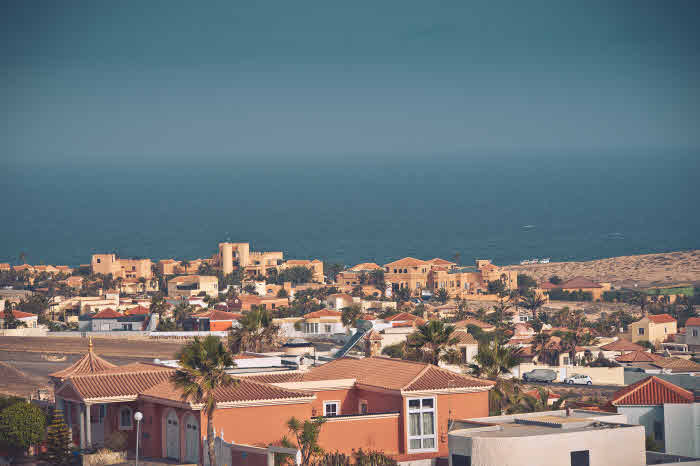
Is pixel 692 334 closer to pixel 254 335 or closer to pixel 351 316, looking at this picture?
pixel 351 316

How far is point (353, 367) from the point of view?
1256 inches

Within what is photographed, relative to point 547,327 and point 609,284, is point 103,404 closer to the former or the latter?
point 547,327

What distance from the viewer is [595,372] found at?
2218 inches

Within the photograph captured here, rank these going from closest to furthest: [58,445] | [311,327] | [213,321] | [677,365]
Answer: [58,445] → [677,365] → [213,321] → [311,327]

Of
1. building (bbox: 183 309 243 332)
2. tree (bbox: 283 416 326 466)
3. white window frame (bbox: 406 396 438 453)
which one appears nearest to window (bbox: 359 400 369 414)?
white window frame (bbox: 406 396 438 453)

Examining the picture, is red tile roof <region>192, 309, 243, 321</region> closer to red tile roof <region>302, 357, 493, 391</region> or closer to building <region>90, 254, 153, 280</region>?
building <region>90, 254, 153, 280</region>

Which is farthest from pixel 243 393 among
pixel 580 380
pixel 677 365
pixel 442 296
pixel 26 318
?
pixel 442 296

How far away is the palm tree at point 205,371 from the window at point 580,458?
719cm

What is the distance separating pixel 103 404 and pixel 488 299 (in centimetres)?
6792

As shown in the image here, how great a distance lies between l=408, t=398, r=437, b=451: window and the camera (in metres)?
28.8

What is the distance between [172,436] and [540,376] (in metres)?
30.0

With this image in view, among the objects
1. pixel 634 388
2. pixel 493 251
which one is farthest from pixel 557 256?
pixel 634 388

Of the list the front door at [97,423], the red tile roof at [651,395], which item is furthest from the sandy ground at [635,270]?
the front door at [97,423]

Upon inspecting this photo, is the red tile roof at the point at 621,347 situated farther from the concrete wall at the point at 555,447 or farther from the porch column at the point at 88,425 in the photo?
the concrete wall at the point at 555,447
